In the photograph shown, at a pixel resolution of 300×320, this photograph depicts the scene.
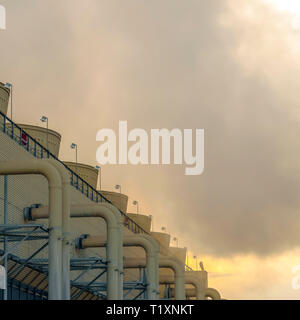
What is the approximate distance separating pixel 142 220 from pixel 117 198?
34.4 feet

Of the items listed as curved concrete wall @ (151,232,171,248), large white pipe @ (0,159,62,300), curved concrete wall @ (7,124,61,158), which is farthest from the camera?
curved concrete wall @ (151,232,171,248)

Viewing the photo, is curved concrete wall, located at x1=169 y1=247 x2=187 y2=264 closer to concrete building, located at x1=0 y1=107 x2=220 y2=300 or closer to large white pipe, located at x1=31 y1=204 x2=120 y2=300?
concrete building, located at x1=0 y1=107 x2=220 y2=300

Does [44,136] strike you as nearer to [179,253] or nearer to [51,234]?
[51,234]

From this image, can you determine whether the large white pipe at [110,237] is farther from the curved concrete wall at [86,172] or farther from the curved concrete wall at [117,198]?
the curved concrete wall at [117,198]

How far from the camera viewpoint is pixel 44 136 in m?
68.1

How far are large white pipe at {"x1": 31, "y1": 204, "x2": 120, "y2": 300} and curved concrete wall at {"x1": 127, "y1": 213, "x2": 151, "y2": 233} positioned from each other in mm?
47847

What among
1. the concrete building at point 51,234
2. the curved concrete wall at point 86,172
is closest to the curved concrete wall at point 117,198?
the curved concrete wall at point 86,172

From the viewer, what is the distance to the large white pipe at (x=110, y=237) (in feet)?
171

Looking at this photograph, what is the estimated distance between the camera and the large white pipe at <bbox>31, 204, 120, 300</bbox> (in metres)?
52.1

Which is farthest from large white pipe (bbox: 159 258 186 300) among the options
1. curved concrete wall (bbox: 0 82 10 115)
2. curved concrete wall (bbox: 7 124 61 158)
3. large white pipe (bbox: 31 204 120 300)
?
curved concrete wall (bbox: 0 82 10 115)

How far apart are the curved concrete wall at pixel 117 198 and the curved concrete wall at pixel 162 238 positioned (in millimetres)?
15514

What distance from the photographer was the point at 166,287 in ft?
291
